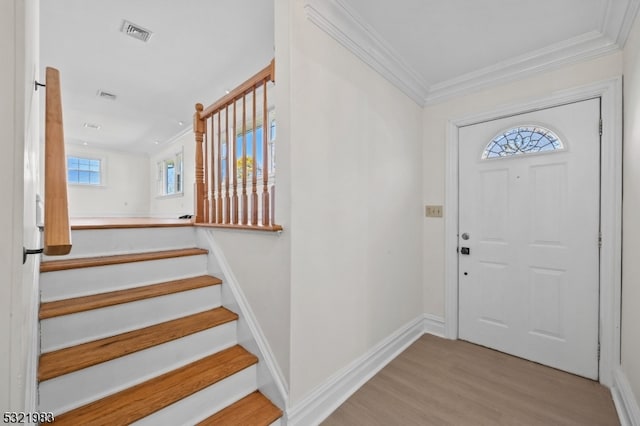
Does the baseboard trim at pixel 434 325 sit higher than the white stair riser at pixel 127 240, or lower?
lower

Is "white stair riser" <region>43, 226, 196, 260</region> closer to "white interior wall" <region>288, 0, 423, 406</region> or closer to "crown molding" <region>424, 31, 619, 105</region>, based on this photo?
"white interior wall" <region>288, 0, 423, 406</region>

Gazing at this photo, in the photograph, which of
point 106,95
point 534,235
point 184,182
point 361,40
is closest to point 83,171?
point 184,182

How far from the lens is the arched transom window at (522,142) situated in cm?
214

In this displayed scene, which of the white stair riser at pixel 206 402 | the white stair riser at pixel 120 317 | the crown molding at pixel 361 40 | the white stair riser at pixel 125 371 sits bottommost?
the white stair riser at pixel 206 402

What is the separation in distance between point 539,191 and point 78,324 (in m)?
3.27

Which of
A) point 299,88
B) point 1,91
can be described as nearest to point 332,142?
point 299,88

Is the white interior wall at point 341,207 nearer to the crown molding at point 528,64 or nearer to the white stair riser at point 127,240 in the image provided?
the crown molding at point 528,64

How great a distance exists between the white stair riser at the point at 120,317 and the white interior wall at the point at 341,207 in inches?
31.3

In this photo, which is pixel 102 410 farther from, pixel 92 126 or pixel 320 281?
pixel 92 126

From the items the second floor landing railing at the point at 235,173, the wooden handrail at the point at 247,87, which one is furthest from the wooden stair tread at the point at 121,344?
the wooden handrail at the point at 247,87

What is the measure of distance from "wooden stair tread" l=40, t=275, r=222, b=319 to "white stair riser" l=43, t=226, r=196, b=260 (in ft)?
1.25

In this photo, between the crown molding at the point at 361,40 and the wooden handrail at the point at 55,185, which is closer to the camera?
the wooden handrail at the point at 55,185

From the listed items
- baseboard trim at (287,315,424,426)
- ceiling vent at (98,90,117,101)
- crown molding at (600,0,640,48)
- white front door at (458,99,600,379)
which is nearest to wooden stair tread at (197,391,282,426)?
baseboard trim at (287,315,424,426)

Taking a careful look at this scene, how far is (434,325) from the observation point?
2.69 meters
